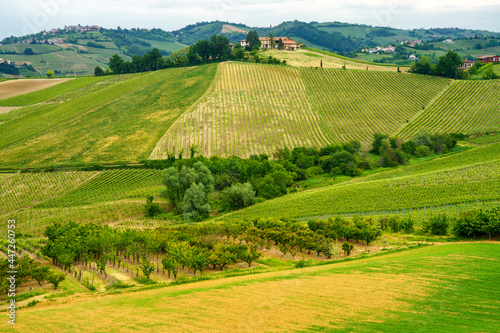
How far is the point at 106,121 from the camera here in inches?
5032

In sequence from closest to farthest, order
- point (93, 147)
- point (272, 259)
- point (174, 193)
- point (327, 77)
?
point (272, 259), point (174, 193), point (93, 147), point (327, 77)

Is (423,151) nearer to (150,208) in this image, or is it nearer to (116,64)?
(150,208)

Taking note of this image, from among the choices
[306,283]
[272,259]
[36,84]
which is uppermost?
[36,84]

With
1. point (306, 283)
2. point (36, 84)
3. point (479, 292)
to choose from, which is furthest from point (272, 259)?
point (36, 84)

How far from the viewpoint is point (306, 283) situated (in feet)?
119

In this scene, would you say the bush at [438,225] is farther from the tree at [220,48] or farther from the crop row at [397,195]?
the tree at [220,48]

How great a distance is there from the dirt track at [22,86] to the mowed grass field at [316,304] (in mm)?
152877

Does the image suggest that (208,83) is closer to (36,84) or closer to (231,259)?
(36,84)

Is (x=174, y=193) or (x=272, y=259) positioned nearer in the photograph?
(x=272, y=259)

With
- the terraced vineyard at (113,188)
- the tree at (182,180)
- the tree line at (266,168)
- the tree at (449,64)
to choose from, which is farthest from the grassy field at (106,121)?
the tree at (449,64)

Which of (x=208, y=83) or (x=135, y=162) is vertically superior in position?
(x=208, y=83)

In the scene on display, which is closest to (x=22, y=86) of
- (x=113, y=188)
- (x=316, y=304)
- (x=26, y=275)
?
(x=113, y=188)

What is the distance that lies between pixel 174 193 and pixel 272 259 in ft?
121

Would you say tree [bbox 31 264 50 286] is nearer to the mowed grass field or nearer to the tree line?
the mowed grass field
